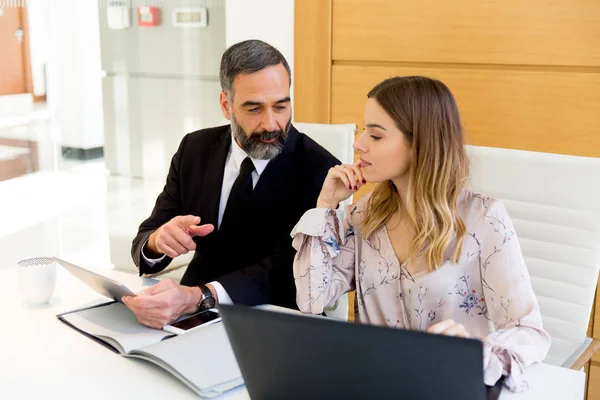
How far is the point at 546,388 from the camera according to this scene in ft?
4.27

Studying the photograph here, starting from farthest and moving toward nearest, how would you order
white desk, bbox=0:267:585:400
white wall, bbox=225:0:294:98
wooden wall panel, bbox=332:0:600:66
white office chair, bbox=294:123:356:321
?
1. white wall, bbox=225:0:294:98
2. wooden wall panel, bbox=332:0:600:66
3. white office chair, bbox=294:123:356:321
4. white desk, bbox=0:267:585:400

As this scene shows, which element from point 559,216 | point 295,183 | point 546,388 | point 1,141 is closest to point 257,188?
point 295,183

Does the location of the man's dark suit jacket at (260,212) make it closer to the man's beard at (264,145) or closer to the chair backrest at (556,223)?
the man's beard at (264,145)

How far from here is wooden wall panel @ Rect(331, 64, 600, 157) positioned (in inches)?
110

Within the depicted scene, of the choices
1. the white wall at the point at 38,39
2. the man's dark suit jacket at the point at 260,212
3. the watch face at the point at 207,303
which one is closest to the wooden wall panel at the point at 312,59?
the man's dark suit jacket at the point at 260,212

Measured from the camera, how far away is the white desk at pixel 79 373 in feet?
4.15

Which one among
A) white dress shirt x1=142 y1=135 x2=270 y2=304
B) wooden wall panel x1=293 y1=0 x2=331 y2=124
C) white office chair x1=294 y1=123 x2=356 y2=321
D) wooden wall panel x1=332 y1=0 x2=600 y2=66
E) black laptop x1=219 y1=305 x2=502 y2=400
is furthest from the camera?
wooden wall panel x1=293 y1=0 x2=331 y2=124

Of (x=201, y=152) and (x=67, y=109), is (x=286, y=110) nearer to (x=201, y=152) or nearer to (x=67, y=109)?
(x=201, y=152)

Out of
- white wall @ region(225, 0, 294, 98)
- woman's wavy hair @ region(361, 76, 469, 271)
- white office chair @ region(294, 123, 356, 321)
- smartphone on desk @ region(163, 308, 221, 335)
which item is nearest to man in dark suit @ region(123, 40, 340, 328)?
white office chair @ region(294, 123, 356, 321)

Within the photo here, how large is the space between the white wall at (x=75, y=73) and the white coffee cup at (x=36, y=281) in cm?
261

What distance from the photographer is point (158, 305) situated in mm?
1553

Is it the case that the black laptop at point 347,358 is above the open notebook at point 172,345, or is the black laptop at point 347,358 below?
above

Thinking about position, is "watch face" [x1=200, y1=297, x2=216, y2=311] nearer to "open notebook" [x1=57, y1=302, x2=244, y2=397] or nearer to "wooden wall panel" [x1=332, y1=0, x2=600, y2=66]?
"open notebook" [x1=57, y1=302, x2=244, y2=397]

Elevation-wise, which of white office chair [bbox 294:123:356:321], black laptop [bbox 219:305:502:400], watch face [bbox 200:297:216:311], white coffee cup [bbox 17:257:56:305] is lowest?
watch face [bbox 200:297:216:311]
